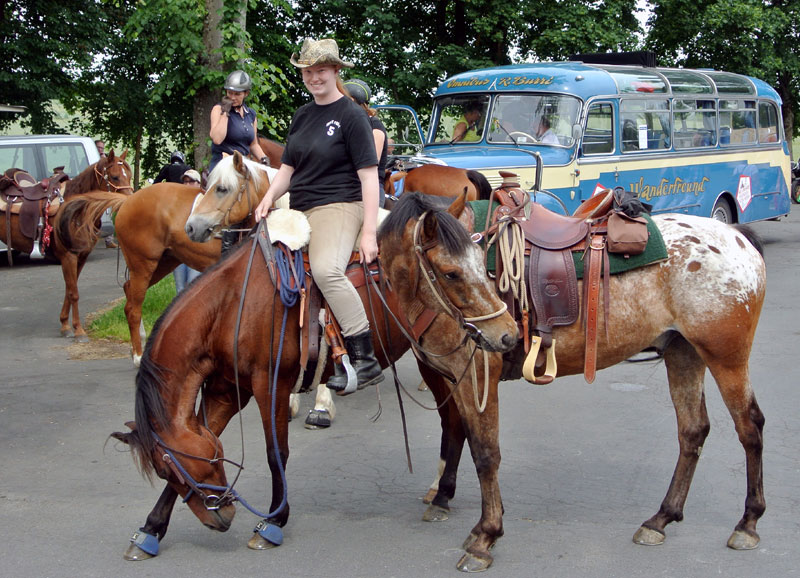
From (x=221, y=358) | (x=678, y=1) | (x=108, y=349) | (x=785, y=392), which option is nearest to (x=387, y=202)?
(x=221, y=358)

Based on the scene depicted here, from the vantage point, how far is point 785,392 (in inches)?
265

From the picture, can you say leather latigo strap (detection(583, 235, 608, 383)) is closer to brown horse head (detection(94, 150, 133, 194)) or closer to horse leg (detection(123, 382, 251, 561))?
horse leg (detection(123, 382, 251, 561))

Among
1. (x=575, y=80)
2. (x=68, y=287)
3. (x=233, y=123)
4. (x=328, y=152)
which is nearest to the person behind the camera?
(x=328, y=152)

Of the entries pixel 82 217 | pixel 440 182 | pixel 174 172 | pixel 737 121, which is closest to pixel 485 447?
pixel 440 182

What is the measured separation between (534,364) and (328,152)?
1.46m

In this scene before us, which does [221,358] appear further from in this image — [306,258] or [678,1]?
[678,1]

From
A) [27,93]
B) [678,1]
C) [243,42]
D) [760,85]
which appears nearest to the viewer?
[243,42]

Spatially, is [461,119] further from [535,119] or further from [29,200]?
[29,200]

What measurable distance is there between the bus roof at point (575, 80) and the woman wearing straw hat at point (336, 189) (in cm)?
725

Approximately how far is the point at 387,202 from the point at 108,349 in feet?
13.5

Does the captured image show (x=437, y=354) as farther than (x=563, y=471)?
No

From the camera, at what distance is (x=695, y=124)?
13.4 m

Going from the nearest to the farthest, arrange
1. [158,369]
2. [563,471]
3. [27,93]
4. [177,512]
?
1. [158,369]
2. [177,512]
3. [563,471]
4. [27,93]

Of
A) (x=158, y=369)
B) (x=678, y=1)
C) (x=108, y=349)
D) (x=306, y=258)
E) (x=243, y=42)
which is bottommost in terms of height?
(x=108, y=349)
